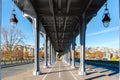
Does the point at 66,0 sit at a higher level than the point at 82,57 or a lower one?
higher

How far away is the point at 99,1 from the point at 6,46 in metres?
68.2

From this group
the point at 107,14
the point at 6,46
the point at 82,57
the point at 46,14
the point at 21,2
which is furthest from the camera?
the point at 6,46

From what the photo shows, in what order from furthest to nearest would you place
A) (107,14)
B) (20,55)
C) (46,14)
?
1. (20,55)
2. (46,14)
3. (107,14)

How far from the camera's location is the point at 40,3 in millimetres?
25688

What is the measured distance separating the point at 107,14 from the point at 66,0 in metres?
12.1

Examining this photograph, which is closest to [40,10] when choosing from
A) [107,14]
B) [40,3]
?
[40,3]

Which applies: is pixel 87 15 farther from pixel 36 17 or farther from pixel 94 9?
pixel 36 17

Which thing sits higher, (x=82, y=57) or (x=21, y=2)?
(x=21, y=2)

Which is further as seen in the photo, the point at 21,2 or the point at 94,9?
the point at 94,9

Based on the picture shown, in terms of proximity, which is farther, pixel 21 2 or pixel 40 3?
pixel 40 3

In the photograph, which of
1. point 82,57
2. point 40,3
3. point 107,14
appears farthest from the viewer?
point 82,57

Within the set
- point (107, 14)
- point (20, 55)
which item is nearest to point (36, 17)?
point (107, 14)

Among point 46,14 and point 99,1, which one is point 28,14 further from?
point 99,1

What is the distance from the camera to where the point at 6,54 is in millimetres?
90500
